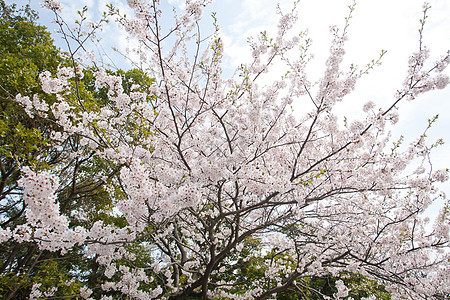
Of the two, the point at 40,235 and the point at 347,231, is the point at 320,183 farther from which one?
the point at 40,235

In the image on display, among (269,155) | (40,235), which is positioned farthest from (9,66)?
(269,155)

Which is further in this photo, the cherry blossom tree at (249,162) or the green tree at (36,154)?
the green tree at (36,154)

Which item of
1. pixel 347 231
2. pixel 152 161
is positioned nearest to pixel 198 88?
pixel 152 161

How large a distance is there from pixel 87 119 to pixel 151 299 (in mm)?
4130

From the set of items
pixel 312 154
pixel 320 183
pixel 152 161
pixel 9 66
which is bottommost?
pixel 320 183

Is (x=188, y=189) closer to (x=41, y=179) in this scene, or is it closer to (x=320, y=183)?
(x=41, y=179)

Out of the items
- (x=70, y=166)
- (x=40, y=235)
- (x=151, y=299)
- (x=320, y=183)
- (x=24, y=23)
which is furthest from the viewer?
(x=70, y=166)

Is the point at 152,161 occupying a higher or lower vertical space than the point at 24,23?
lower

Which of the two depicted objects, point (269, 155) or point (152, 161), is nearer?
point (152, 161)

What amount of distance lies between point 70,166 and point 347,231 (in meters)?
7.90

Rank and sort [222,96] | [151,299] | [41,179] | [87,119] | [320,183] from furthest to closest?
[151,299] → [320,183] → [222,96] → [87,119] → [41,179]

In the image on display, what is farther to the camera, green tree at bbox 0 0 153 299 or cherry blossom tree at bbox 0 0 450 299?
green tree at bbox 0 0 153 299

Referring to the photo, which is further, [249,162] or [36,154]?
[36,154]

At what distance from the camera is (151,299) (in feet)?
17.7
